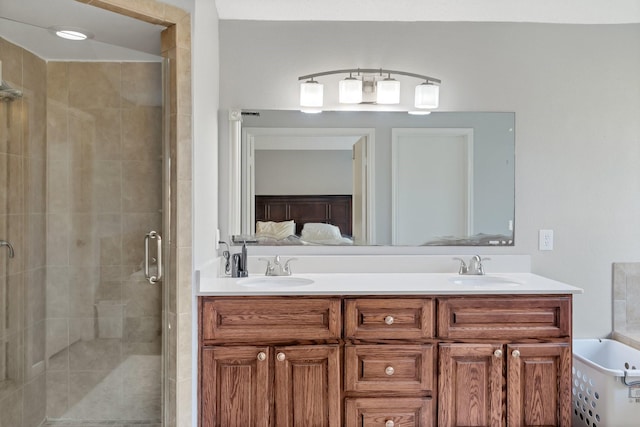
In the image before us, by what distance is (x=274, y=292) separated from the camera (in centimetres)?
194

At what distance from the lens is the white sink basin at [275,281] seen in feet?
7.48

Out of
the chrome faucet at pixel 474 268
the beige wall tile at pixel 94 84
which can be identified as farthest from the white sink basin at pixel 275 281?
the beige wall tile at pixel 94 84

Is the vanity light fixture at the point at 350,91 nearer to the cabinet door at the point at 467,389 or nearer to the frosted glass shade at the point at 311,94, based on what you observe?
the frosted glass shade at the point at 311,94

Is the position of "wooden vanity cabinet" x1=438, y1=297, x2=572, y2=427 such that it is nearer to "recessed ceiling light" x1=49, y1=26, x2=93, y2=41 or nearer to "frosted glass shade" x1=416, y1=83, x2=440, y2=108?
"frosted glass shade" x1=416, y1=83, x2=440, y2=108

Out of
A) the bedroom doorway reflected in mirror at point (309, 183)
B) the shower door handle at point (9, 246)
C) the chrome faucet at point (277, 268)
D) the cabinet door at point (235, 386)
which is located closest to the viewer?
the shower door handle at point (9, 246)

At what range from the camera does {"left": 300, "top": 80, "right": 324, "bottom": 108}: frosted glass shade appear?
2479 mm

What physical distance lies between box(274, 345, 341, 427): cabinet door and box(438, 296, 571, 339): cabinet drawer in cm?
54

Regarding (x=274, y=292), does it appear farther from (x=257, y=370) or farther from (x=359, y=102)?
(x=359, y=102)

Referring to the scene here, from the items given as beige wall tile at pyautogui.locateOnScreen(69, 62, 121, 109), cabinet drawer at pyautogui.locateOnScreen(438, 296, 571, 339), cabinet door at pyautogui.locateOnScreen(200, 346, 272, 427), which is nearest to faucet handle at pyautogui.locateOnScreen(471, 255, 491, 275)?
cabinet drawer at pyautogui.locateOnScreen(438, 296, 571, 339)

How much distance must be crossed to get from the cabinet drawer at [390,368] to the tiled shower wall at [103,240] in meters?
0.92

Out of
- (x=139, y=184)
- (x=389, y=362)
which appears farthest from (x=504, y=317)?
(x=139, y=184)

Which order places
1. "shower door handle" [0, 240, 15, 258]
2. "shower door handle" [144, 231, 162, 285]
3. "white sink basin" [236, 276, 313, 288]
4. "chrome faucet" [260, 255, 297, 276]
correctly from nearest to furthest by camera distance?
"shower door handle" [0, 240, 15, 258]
"shower door handle" [144, 231, 162, 285]
"white sink basin" [236, 276, 313, 288]
"chrome faucet" [260, 255, 297, 276]

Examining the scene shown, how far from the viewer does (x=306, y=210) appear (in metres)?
2.51

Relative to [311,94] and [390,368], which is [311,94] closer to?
[311,94]
